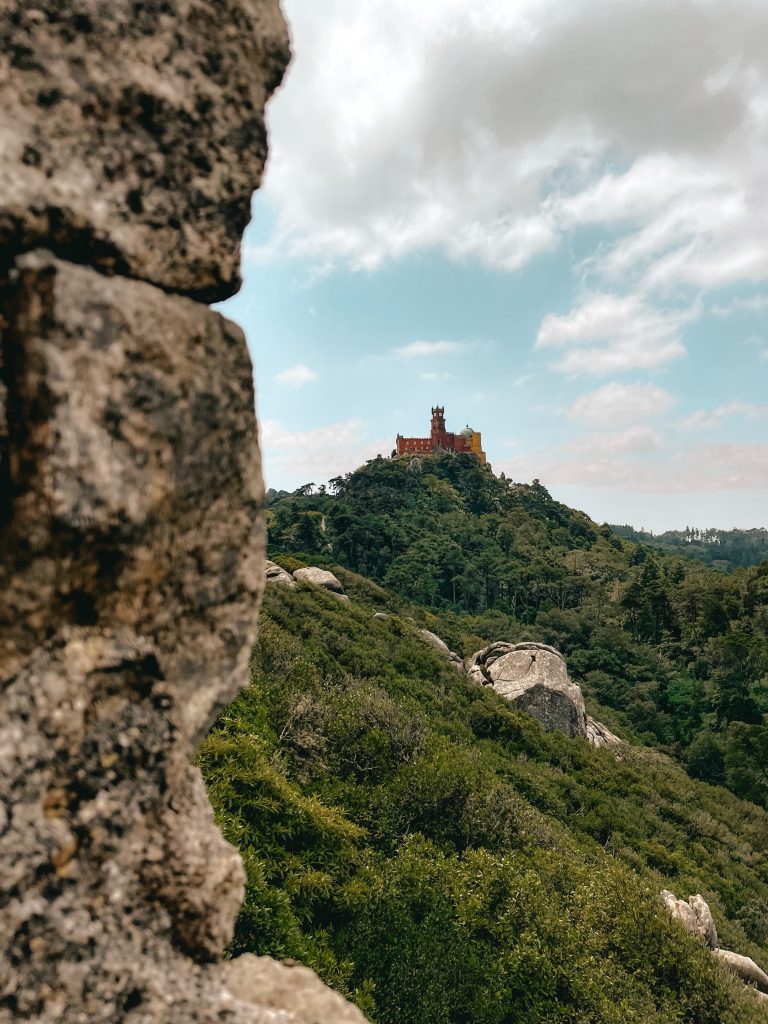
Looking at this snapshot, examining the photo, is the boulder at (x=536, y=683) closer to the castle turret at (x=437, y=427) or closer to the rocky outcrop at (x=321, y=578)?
the rocky outcrop at (x=321, y=578)

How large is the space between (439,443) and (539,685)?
311 ft

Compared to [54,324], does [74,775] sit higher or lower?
lower

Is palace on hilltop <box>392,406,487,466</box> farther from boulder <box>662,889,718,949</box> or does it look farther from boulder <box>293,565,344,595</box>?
boulder <box>662,889,718,949</box>

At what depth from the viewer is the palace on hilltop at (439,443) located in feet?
437

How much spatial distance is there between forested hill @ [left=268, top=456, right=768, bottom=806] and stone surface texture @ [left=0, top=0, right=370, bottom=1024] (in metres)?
52.3

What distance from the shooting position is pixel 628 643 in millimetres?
67688

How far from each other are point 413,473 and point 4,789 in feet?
379

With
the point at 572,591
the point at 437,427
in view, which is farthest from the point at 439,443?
the point at 572,591

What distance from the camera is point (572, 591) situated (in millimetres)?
81688

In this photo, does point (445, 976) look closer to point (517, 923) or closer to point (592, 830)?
point (517, 923)

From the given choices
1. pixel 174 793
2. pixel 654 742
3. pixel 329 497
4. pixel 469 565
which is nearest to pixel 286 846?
pixel 174 793

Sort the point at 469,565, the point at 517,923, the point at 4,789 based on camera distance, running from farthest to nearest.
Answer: the point at 469,565, the point at 517,923, the point at 4,789

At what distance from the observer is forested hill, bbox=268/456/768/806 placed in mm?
53531

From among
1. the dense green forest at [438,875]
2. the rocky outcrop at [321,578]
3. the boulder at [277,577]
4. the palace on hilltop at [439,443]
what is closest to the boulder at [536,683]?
the dense green forest at [438,875]
